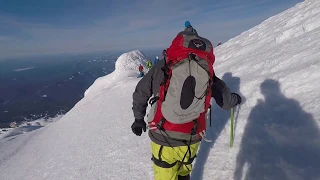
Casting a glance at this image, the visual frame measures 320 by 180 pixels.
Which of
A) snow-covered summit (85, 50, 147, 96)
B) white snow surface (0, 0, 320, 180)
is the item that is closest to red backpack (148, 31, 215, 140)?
white snow surface (0, 0, 320, 180)

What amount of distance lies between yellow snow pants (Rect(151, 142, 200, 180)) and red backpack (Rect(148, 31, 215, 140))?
283mm

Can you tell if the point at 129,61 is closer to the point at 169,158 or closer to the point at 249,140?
the point at 249,140

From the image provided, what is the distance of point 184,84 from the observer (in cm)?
347

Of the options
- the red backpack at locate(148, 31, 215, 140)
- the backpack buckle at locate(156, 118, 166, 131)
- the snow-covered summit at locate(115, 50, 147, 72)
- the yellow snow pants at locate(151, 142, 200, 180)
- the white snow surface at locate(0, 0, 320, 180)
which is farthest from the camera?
the snow-covered summit at locate(115, 50, 147, 72)

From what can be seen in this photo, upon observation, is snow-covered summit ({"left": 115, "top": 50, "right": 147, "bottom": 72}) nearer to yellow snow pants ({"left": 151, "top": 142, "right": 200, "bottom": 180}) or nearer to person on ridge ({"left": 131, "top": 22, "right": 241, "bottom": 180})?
person on ridge ({"left": 131, "top": 22, "right": 241, "bottom": 180})

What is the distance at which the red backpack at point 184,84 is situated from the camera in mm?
3455

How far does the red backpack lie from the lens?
3455mm

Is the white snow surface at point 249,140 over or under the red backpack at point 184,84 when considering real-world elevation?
under

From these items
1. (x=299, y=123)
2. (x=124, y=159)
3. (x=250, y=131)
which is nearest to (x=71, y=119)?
(x=124, y=159)

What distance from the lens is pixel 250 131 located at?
21.4 feet

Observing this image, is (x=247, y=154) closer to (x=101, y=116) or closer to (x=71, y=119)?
(x=101, y=116)

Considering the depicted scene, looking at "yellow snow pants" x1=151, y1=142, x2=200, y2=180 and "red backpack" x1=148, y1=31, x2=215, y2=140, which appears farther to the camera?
"yellow snow pants" x1=151, y1=142, x2=200, y2=180

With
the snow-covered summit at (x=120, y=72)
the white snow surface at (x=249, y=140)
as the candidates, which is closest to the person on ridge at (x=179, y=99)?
the white snow surface at (x=249, y=140)

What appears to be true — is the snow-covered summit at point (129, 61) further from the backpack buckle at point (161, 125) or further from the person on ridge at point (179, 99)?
the backpack buckle at point (161, 125)
